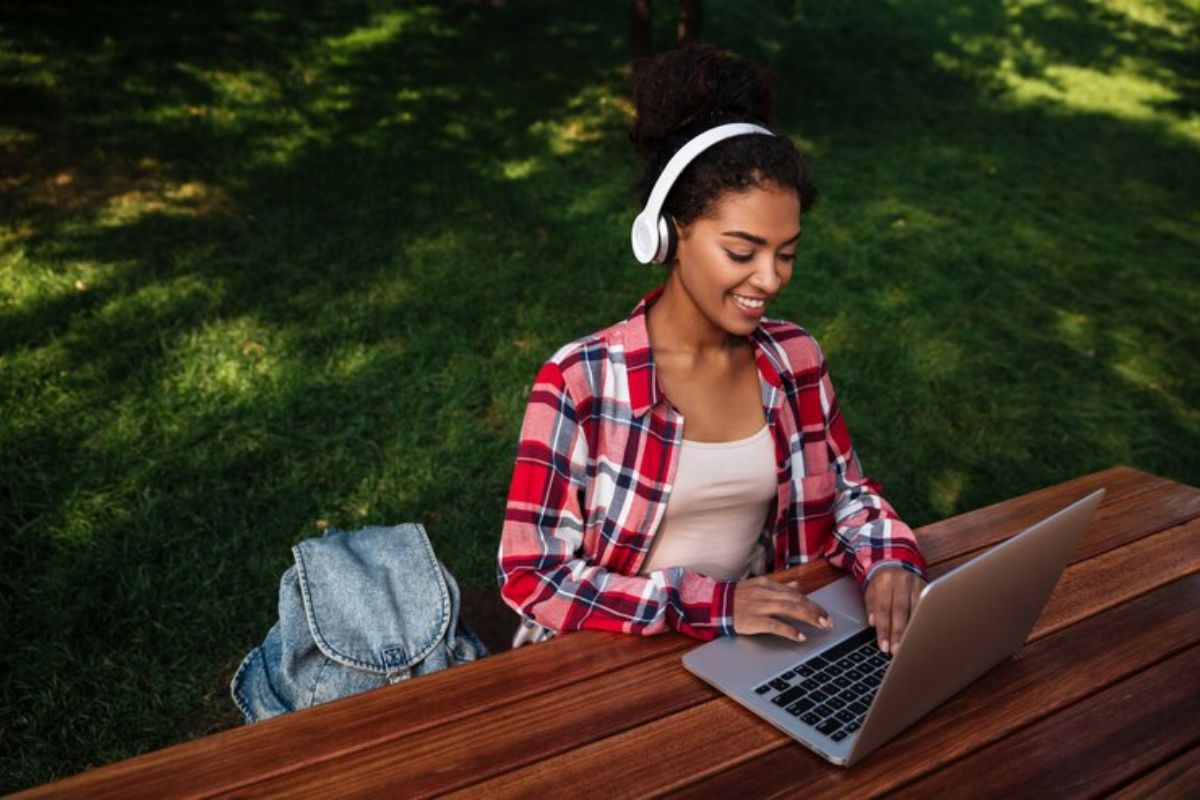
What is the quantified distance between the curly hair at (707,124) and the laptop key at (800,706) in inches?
38.4

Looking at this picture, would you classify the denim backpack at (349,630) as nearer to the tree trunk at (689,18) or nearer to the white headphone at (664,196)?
the white headphone at (664,196)

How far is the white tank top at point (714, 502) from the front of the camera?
6.72ft

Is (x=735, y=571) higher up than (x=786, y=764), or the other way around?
(x=786, y=764)

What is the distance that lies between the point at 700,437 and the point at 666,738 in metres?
0.77

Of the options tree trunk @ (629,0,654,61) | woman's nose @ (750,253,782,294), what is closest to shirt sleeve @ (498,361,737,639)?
woman's nose @ (750,253,782,294)

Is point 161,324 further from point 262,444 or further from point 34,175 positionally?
point 34,175

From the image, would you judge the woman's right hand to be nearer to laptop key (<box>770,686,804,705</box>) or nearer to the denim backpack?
laptop key (<box>770,686,804,705</box>)

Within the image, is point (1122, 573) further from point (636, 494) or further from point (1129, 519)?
point (636, 494)

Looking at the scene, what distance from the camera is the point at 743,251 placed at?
1928 mm

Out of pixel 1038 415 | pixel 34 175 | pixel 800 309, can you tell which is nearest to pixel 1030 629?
pixel 1038 415

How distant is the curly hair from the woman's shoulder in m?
0.30

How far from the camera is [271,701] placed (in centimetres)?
189

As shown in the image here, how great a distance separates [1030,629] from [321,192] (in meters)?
5.75

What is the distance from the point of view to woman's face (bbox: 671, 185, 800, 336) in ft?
6.28
